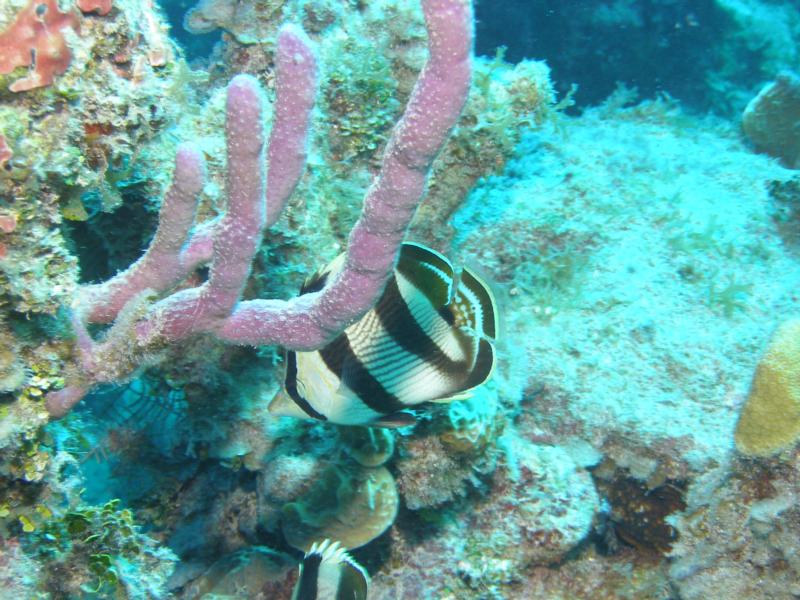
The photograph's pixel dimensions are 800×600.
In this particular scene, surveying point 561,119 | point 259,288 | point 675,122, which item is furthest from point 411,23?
point 675,122

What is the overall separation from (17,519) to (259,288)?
1.44 meters

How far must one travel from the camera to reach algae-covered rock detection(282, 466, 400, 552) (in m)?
2.97

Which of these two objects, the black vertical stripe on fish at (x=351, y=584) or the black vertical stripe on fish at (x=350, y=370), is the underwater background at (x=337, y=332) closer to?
the black vertical stripe on fish at (x=350, y=370)

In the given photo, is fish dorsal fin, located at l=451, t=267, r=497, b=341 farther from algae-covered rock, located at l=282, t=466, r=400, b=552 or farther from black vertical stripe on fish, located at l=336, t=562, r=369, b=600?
algae-covered rock, located at l=282, t=466, r=400, b=552

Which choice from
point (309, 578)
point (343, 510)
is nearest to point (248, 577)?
point (343, 510)

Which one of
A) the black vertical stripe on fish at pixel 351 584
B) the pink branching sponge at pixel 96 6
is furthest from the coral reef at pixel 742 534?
the pink branching sponge at pixel 96 6

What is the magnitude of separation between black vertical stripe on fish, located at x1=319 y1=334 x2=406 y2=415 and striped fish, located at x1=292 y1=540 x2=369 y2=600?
0.80m

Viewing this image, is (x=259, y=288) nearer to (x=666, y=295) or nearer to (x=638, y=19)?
(x=666, y=295)

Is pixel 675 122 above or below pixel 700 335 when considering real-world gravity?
above

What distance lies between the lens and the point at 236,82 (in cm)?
118

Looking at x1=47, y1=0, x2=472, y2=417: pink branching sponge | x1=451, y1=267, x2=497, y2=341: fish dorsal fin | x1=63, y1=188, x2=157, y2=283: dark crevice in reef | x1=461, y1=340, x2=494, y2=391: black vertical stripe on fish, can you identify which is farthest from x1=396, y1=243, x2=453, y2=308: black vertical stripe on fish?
x1=63, y1=188, x2=157, y2=283: dark crevice in reef

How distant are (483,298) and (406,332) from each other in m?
0.34

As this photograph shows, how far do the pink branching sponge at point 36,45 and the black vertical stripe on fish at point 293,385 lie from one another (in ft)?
3.77

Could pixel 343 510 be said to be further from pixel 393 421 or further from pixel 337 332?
pixel 337 332
